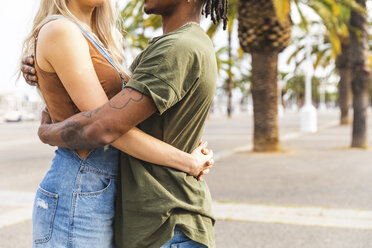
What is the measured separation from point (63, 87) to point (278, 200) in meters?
4.86

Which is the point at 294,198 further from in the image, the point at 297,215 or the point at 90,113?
the point at 90,113

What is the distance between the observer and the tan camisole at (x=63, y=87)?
57.1 inches

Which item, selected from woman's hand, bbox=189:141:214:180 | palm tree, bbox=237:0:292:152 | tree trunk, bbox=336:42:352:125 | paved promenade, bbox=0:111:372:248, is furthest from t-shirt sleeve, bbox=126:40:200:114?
tree trunk, bbox=336:42:352:125

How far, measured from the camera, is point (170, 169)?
4.70ft

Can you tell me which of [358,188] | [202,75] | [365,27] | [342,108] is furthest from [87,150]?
[342,108]

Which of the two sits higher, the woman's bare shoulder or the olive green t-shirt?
the woman's bare shoulder

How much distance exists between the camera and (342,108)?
2388 cm

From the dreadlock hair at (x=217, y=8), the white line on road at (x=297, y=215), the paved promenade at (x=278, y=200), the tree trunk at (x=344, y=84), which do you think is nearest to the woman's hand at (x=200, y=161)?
the dreadlock hair at (x=217, y=8)

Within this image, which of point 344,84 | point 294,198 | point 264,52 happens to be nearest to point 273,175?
point 294,198

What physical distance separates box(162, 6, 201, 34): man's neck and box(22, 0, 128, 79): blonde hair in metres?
0.24

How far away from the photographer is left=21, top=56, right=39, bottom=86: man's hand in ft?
5.12

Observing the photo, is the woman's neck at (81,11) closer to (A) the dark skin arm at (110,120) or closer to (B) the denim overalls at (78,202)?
(B) the denim overalls at (78,202)

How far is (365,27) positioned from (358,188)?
6980 mm

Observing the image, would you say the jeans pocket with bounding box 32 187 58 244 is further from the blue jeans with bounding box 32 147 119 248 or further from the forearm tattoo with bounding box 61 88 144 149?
the forearm tattoo with bounding box 61 88 144 149
